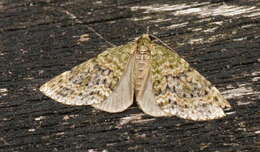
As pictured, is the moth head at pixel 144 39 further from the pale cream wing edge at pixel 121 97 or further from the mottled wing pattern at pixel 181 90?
the pale cream wing edge at pixel 121 97

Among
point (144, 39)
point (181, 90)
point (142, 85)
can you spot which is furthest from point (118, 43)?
point (181, 90)

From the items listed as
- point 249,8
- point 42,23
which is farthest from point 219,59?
point 42,23

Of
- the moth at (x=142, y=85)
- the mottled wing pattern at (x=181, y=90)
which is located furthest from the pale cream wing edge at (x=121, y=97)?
the mottled wing pattern at (x=181, y=90)

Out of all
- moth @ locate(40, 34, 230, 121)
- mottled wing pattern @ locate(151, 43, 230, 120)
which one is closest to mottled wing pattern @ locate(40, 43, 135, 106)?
moth @ locate(40, 34, 230, 121)

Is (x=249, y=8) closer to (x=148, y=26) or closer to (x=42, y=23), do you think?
(x=148, y=26)

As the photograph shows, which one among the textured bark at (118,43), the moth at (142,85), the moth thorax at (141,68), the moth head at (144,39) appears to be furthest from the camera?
the moth head at (144,39)
